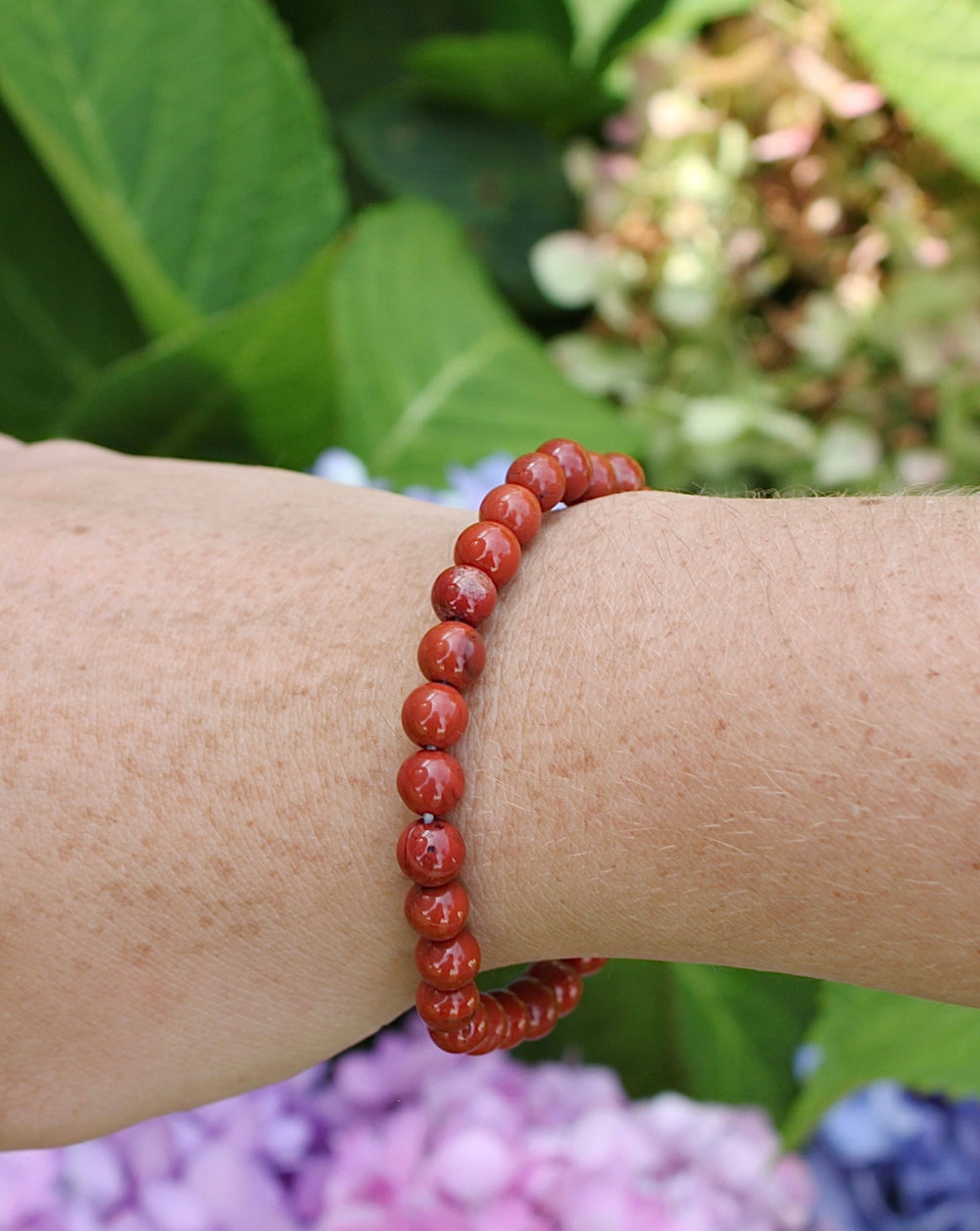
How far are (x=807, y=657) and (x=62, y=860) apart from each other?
11.3 inches

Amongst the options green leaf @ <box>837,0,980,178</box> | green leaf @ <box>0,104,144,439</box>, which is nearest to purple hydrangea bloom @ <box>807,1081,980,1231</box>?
green leaf @ <box>837,0,980,178</box>

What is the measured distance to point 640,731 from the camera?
17.1 inches

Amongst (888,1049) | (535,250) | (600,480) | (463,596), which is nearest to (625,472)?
(600,480)

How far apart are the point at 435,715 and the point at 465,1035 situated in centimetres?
13

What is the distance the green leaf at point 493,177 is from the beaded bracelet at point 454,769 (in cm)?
60

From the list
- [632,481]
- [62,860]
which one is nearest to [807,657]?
[632,481]

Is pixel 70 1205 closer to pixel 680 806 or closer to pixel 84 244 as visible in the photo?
pixel 680 806

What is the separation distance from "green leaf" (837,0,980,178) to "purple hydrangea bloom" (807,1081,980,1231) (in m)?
0.57

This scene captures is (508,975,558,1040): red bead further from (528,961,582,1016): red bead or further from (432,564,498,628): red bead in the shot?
(432,564,498,628): red bead

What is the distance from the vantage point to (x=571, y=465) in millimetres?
517

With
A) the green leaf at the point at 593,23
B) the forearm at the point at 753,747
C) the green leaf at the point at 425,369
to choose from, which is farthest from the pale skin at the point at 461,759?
the green leaf at the point at 593,23

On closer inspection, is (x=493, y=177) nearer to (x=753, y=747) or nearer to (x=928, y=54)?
(x=928, y=54)

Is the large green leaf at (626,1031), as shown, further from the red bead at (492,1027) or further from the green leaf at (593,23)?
the green leaf at (593,23)

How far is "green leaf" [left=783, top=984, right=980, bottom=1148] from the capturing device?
630 millimetres
